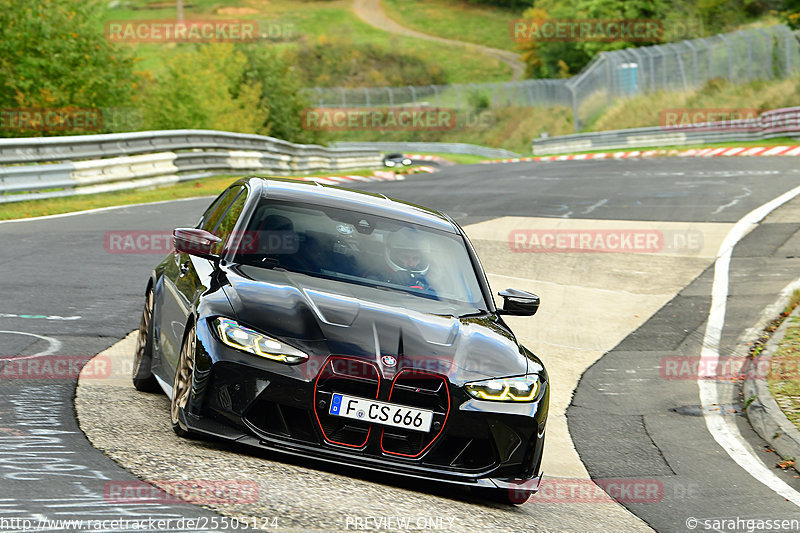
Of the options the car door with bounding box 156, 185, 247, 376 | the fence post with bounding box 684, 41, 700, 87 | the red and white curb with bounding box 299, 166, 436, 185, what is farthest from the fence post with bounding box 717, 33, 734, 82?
the car door with bounding box 156, 185, 247, 376

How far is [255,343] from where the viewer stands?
5363 mm

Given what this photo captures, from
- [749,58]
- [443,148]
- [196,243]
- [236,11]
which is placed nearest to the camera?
[196,243]

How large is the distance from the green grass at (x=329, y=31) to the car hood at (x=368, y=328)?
100m

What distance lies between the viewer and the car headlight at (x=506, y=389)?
5500 mm

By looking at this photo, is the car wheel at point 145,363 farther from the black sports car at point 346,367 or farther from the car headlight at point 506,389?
the car headlight at point 506,389

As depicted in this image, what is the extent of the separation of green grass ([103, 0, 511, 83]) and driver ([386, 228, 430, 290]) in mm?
99568

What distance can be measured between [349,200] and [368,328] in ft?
5.71

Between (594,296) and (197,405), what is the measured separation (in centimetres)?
883

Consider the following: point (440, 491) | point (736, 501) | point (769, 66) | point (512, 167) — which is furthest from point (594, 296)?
point (769, 66)

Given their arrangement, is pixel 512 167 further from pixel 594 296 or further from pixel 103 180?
pixel 594 296

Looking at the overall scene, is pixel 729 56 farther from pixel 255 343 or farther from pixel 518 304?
pixel 255 343

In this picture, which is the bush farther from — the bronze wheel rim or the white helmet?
the bronze wheel rim

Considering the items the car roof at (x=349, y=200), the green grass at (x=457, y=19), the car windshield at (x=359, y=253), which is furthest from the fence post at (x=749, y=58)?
the green grass at (x=457, y=19)

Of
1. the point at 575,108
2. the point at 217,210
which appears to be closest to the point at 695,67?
the point at 575,108
